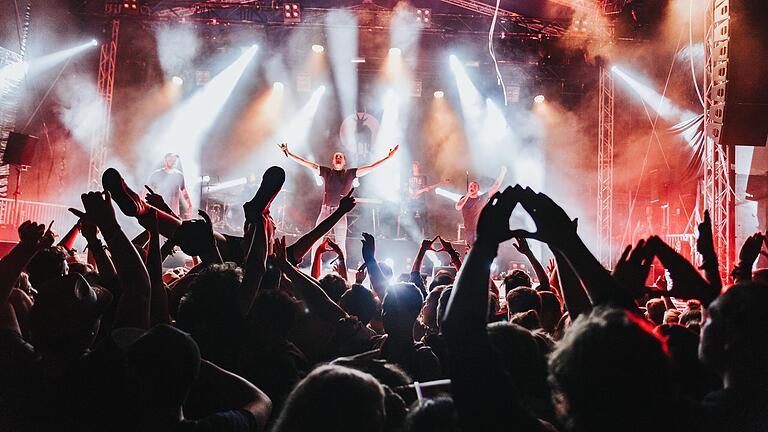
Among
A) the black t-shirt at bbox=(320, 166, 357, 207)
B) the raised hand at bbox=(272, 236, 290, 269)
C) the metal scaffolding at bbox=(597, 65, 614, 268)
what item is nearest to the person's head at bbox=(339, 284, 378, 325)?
the raised hand at bbox=(272, 236, 290, 269)

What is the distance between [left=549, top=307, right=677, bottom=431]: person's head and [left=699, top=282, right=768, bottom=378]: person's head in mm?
597

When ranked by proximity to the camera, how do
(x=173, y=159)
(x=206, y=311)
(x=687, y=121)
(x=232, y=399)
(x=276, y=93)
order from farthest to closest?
1. (x=276, y=93)
2. (x=173, y=159)
3. (x=687, y=121)
4. (x=206, y=311)
5. (x=232, y=399)

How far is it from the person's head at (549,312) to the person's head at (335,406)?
2.27 metres

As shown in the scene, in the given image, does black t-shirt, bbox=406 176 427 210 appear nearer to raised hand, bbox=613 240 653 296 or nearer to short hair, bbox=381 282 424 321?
short hair, bbox=381 282 424 321

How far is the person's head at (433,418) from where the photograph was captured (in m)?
1.31

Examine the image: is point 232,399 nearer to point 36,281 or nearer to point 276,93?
point 36,281

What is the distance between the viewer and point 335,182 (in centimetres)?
1079

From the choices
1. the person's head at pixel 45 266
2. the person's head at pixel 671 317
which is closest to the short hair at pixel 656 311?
the person's head at pixel 671 317

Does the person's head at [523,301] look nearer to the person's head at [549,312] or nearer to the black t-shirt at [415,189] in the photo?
the person's head at [549,312]

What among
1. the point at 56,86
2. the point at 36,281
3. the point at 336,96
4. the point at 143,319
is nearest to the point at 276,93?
the point at 336,96

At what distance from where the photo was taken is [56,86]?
14.2m

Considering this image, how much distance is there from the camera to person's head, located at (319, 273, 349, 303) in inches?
145

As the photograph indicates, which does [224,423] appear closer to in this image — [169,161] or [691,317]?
[691,317]

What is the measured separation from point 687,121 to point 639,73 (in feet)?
8.17
